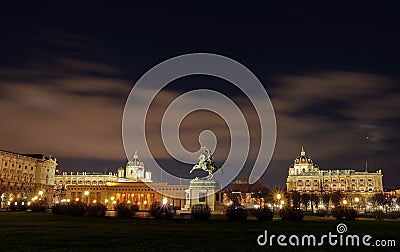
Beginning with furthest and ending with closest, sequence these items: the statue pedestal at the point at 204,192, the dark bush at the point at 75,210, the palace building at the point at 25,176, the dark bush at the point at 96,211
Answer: the palace building at the point at 25,176 → the statue pedestal at the point at 204,192 → the dark bush at the point at 96,211 → the dark bush at the point at 75,210

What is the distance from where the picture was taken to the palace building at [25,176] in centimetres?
14750

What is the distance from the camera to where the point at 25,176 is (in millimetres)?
172625

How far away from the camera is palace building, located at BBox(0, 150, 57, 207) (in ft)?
484

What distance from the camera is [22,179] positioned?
170 meters

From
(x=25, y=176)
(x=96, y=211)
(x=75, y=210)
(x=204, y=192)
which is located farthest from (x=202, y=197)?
(x=25, y=176)

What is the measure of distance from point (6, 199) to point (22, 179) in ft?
127

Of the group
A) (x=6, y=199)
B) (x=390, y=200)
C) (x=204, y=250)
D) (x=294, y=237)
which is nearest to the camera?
(x=204, y=250)

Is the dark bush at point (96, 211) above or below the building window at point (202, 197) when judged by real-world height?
below

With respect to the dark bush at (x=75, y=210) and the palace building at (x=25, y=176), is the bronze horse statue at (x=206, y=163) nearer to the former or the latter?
the dark bush at (x=75, y=210)

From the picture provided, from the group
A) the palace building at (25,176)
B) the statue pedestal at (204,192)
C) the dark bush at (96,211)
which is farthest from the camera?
the palace building at (25,176)

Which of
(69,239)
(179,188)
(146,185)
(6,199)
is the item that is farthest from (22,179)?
(69,239)

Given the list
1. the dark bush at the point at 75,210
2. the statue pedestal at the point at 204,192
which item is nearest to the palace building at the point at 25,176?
the statue pedestal at the point at 204,192

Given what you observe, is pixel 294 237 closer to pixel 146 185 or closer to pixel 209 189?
pixel 209 189

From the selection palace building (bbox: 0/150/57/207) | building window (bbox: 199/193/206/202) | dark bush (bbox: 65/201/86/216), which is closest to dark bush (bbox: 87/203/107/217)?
dark bush (bbox: 65/201/86/216)
